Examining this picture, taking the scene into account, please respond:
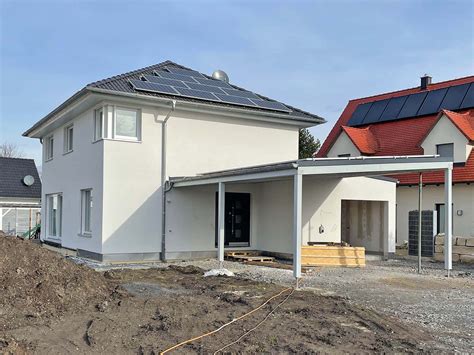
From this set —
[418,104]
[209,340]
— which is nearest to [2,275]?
[209,340]

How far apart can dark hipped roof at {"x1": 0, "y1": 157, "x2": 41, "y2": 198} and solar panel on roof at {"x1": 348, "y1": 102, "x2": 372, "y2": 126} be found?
A: 19.5 m

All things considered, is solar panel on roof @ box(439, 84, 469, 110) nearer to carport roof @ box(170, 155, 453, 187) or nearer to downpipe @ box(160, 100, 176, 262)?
carport roof @ box(170, 155, 453, 187)

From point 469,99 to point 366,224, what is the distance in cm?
902

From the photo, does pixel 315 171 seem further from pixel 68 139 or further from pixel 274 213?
pixel 68 139

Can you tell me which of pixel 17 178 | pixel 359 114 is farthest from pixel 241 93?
pixel 17 178

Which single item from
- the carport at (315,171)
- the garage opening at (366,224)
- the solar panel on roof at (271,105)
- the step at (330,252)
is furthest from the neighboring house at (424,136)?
the step at (330,252)

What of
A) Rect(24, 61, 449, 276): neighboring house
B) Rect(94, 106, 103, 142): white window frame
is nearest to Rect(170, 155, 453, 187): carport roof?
Rect(24, 61, 449, 276): neighboring house

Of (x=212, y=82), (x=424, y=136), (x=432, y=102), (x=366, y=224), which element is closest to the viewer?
(x=366, y=224)

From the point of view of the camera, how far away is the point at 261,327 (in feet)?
22.2

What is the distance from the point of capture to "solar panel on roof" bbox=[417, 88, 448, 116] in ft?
79.2

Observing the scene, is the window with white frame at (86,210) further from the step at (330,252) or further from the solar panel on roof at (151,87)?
the step at (330,252)

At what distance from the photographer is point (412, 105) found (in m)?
25.5

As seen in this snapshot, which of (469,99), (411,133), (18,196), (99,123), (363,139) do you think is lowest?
(18,196)

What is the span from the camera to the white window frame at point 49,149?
21.6 m
